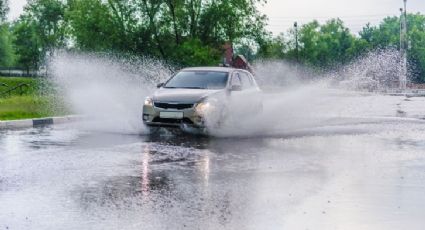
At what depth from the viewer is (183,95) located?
607 inches

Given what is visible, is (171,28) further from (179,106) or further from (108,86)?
(179,106)

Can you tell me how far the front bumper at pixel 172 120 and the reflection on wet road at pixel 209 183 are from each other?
0.55 m

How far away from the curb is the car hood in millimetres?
4500

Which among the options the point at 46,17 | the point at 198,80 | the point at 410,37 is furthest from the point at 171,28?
the point at 410,37

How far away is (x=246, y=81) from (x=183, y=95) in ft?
11.6

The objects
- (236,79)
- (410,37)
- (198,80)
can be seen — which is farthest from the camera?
(410,37)

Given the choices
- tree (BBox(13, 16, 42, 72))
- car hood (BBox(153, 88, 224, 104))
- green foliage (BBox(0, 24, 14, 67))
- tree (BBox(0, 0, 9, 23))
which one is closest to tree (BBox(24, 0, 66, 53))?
tree (BBox(13, 16, 42, 72))

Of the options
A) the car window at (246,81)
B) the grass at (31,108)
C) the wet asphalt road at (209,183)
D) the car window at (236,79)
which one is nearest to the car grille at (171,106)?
the wet asphalt road at (209,183)

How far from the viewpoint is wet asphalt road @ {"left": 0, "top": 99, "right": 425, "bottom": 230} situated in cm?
649

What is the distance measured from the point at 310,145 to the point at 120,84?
1846 cm

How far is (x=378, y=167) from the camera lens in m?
10.5

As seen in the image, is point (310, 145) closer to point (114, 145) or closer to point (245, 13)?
point (114, 145)

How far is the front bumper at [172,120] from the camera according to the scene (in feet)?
49.5

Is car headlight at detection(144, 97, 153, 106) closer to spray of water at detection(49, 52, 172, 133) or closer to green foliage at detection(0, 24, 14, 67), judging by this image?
spray of water at detection(49, 52, 172, 133)
